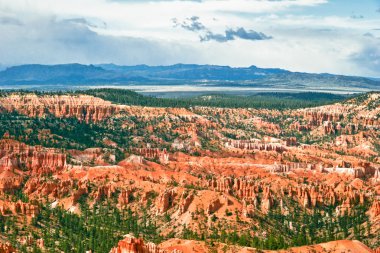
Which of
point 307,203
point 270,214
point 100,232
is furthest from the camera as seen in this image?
point 307,203

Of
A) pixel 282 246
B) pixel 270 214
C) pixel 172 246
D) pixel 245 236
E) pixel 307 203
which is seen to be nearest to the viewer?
pixel 172 246

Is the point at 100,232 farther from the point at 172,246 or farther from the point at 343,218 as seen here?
the point at 343,218

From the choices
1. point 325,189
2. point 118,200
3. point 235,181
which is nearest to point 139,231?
point 118,200

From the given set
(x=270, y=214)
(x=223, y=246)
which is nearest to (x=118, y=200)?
(x=270, y=214)

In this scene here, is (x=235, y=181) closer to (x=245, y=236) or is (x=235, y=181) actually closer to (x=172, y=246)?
(x=245, y=236)

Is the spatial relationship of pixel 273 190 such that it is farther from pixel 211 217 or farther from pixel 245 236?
pixel 245 236

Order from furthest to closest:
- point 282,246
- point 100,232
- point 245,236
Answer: point 100,232, point 245,236, point 282,246

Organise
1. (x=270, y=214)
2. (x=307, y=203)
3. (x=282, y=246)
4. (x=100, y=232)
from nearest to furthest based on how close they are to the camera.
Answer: (x=282, y=246) → (x=100, y=232) → (x=270, y=214) → (x=307, y=203)

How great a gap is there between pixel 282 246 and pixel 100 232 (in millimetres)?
40174

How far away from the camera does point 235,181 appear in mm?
193250

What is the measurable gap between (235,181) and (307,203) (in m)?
18.4

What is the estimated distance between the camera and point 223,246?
418ft

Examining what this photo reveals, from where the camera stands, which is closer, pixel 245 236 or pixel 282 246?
pixel 282 246

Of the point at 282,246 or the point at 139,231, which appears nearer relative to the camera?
the point at 282,246
